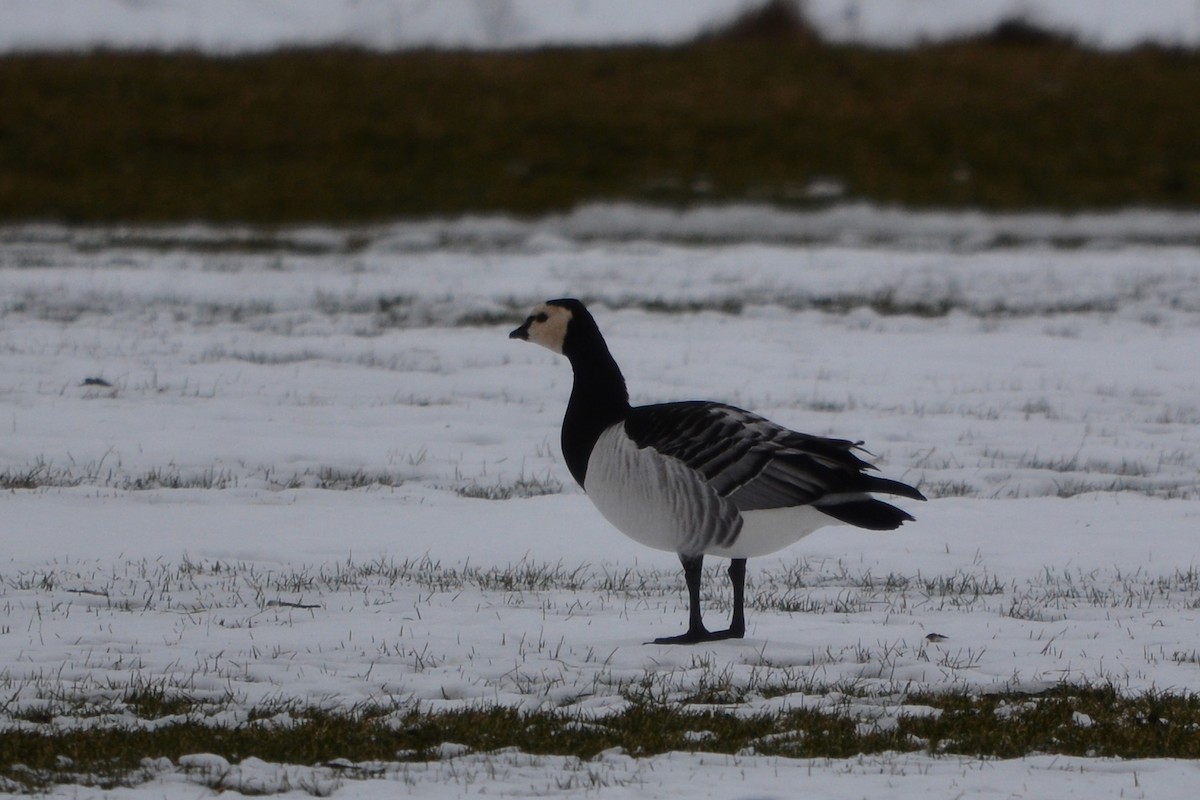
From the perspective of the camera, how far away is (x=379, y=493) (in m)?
11.6

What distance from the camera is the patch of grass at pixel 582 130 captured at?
35094 millimetres

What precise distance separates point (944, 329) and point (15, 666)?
1546 centimetres

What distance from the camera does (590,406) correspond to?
7770 mm

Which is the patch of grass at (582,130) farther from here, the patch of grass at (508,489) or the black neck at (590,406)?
the black neck at (590,406)

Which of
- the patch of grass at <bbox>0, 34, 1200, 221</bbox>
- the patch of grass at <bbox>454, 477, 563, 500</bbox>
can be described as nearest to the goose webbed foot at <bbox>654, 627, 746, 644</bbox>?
the patch of grass at <bbox>454, 477, 563, 500</bbox>

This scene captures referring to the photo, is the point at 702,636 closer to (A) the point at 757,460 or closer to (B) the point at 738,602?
(B) the point at 738,602

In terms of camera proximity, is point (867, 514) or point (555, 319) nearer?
point (867, 514)

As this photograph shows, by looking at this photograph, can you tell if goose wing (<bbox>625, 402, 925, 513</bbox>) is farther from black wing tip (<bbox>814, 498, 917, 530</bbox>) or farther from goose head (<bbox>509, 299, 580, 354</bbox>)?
goose head (<bbox>509, 299, 580, 354</bbox>)

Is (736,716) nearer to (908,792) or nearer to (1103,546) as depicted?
(908,792)

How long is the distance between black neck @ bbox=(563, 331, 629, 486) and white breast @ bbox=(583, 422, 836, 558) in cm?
29

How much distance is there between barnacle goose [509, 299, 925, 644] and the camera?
705 cm

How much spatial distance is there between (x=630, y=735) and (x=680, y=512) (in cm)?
143

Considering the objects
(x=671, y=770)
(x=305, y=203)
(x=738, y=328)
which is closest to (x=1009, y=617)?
(x=671, y=770)

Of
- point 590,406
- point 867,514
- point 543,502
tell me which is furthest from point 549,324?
point 543,502
